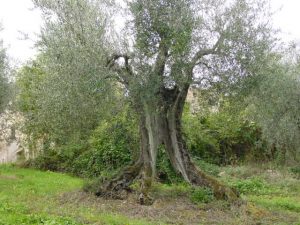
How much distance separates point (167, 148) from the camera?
15.5 m

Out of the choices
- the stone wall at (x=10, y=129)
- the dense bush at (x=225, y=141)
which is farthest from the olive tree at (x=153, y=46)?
the dense bush at (x=225, y=141)

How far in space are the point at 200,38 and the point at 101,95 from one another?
3559 millimetres

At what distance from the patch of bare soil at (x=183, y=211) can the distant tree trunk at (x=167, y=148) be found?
573 mm

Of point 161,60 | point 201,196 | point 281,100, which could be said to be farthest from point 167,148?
point 281,100

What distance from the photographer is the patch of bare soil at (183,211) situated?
39.2 ft

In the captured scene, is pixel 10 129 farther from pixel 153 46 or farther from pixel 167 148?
pixel 153 46

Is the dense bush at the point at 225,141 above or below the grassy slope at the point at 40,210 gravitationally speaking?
above

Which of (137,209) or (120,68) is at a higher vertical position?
(120,68)

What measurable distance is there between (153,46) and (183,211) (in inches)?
200

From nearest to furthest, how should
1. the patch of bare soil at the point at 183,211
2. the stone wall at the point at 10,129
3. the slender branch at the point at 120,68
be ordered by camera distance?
the patch of bare soil at the point at 183,211, the slender branch at the point at 120,68, the stone wall at the point at 10,129

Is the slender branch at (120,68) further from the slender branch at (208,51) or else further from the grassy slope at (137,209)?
the grassy slope at (137,209)

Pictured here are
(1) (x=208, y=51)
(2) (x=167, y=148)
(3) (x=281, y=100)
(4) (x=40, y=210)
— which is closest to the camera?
(4) (x=40, y=210)

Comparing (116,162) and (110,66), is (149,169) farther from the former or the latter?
(116,162)

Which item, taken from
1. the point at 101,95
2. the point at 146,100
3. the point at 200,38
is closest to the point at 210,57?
the point at 200,38
